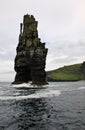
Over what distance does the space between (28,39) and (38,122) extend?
90727mm

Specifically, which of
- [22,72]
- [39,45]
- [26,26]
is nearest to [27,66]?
[22,72]

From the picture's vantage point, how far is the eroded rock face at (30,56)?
99.5 m

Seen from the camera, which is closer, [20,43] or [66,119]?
[66,119]

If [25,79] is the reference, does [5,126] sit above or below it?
below

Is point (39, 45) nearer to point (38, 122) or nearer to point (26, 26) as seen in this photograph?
point (26, 26)

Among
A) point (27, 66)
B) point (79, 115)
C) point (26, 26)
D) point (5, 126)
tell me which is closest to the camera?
point (5, 126)

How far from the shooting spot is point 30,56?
334 ft

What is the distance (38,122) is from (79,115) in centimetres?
463

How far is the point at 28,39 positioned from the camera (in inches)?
4296

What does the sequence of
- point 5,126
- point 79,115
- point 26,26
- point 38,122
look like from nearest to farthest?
1. point 5,126
2. point 38,122
3. point 79,115
4. point 26,26

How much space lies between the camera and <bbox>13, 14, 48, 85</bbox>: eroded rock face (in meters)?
99.5

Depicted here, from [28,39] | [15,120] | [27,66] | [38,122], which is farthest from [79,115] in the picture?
[28,39]

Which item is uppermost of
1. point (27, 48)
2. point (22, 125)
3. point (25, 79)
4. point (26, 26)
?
point (26, 26)

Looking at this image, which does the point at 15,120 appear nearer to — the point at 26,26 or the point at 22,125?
the point at 22,125
